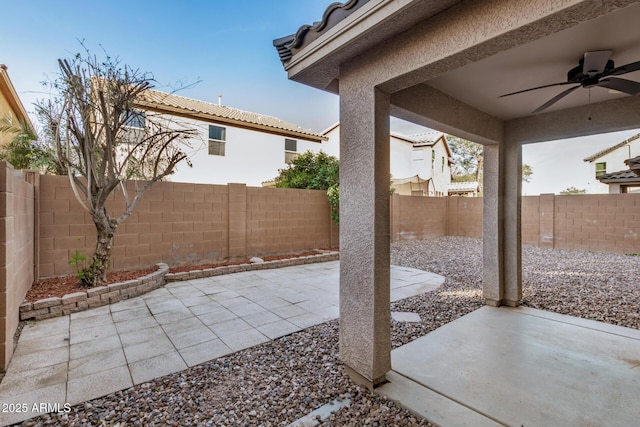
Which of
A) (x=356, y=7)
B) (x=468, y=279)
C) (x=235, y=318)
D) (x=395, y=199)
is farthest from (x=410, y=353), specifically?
(x=395, y=199)

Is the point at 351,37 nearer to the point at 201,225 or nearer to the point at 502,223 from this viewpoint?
the point at 502,223

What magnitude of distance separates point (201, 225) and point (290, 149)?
322 inches

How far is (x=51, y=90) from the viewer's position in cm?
510

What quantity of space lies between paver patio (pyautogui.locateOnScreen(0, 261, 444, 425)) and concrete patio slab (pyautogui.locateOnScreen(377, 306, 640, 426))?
5.22 ft

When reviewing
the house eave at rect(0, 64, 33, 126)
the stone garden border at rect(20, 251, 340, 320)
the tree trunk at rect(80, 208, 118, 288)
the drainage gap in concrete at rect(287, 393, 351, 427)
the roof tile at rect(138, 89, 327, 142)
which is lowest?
the drainage gap in concrete at rect(287, 393, 351, 427)

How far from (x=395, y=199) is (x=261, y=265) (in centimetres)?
672

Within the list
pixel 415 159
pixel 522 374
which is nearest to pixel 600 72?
pixel 522 374

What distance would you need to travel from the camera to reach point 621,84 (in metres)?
2.88

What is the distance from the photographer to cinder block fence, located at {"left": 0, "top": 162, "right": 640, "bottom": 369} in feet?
12.2

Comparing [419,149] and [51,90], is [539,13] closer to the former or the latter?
[51,90]

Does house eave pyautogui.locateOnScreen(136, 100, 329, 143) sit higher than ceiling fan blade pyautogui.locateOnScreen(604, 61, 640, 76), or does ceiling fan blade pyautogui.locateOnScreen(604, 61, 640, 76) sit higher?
house eave pyautogui.locateOnScreen(136, 100, 329, 143)

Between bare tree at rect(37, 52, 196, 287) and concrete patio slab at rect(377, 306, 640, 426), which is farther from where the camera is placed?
bare tree at rect(37, 52, 196, 287)

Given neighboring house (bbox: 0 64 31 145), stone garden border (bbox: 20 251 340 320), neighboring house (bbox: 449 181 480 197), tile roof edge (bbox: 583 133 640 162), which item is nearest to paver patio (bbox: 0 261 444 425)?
stone garden border (bbox: 20 251 340 320)

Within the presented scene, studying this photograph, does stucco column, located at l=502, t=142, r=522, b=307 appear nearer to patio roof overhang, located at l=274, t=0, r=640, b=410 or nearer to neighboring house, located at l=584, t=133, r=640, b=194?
patio roof overhang, located at l=274, t=0, r=640, b=410
